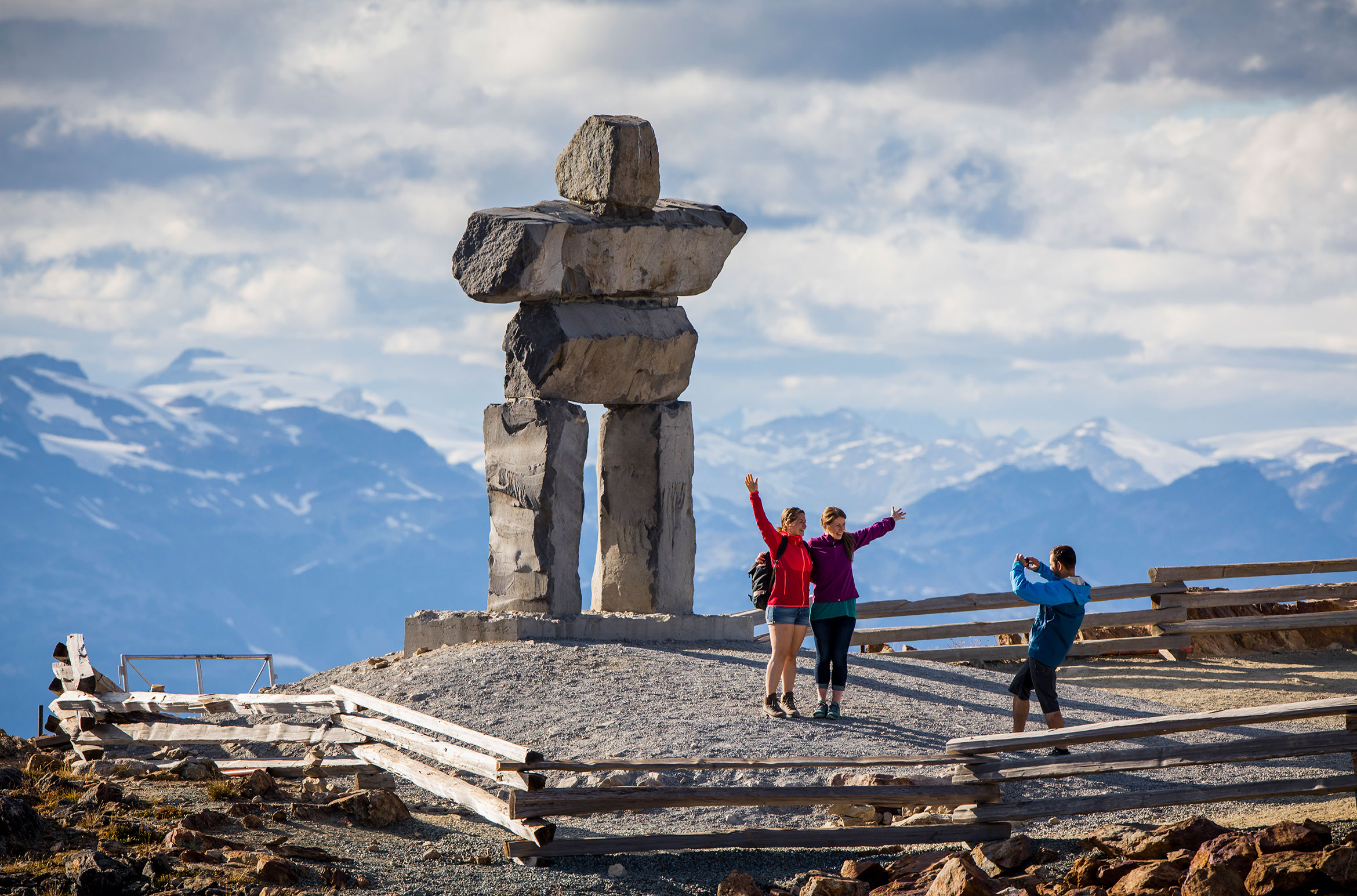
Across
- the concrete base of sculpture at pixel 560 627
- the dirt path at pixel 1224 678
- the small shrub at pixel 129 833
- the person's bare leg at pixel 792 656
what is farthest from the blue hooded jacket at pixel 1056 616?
the small shrub at pixel 129 833

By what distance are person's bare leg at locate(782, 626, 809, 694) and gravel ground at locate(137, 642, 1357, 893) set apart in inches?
14.3

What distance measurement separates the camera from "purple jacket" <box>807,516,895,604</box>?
9.59m

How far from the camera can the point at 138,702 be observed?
10.4 m

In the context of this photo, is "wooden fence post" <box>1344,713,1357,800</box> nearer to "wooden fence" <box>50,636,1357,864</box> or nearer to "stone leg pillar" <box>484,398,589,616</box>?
"wooden fence" <box>50,636,1357,864</box>

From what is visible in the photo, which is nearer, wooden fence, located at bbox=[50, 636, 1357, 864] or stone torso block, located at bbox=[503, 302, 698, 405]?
wooden fence, located at bbox=[50, 636, 1357, 864]

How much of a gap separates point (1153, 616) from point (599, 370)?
7759 millimetres

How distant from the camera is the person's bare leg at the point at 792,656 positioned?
970cm

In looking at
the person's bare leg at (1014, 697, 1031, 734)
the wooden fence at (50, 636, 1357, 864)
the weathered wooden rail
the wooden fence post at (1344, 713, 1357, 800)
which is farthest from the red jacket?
the wooden fence post at (1344, 713, 1357, 800)

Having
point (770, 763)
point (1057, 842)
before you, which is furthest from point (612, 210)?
point (1057, 842)

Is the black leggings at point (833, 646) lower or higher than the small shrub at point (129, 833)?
higher

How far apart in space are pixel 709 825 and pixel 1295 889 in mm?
3520

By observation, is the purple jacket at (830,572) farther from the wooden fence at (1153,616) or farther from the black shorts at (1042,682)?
the wooden fence at (1153,616)

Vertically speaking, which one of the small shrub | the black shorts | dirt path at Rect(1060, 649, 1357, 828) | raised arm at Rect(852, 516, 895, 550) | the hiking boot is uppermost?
raised arm at Rect(852, 516, 895, 550)

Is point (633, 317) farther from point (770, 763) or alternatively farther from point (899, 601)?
point (770, 763)
